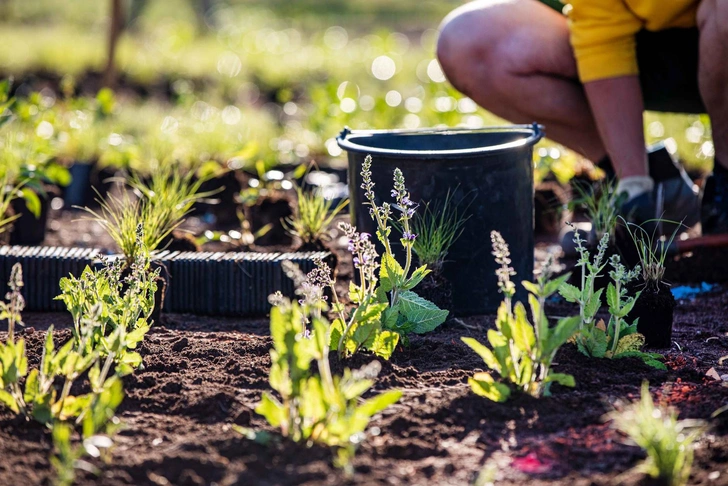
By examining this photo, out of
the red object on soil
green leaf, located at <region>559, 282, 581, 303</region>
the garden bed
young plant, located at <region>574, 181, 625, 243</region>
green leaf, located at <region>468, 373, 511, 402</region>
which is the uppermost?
young plant, located at <region>574, 181, 625, 243</region>

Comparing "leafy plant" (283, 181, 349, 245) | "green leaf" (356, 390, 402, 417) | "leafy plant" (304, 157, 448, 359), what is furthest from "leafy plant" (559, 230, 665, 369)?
"leafy plant" (283, 181, 349, 245)

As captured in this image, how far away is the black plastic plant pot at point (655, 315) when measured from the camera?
229 centimetres

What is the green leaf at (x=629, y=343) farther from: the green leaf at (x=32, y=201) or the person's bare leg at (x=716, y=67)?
the green leaf at (x=32, y=201)

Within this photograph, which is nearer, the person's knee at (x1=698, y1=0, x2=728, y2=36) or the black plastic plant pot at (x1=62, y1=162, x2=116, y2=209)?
the person's knee at (x1=698, y1=0, x2=728, y2=36)

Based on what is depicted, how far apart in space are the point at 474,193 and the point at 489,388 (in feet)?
2.81

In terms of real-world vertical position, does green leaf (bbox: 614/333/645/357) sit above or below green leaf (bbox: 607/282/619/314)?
below

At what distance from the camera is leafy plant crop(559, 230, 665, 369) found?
204cm

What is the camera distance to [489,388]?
1.85 m

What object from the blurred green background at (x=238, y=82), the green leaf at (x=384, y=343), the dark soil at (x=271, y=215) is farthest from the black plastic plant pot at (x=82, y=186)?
the green leaf at (x=384, y=343)

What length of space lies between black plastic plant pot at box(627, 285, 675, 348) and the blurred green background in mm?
1593

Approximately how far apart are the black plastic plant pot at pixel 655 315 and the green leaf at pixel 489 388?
0.61m

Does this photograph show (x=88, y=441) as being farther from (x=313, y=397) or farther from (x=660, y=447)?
(x=660, y=447)

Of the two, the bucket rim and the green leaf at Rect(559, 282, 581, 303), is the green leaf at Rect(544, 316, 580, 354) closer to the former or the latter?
the green leaf at Rect(559, 282, 581, 303)

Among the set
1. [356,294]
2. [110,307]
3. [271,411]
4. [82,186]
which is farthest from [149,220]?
[82,186]
